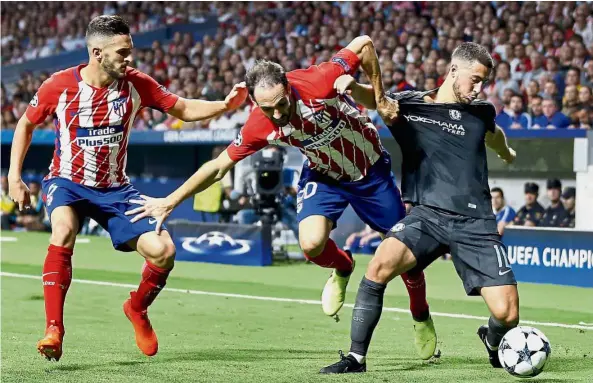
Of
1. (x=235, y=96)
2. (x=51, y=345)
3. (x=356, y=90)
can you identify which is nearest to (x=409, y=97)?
(x=356, y=90)

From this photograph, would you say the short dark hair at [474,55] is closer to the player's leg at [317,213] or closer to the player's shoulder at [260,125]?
the player's shoulder at [260,125]

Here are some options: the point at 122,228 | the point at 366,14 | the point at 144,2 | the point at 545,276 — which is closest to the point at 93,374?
the point at 122,228

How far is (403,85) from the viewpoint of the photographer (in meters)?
17.5

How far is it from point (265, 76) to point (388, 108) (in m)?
0.90

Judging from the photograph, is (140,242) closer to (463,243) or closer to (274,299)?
(463,243)

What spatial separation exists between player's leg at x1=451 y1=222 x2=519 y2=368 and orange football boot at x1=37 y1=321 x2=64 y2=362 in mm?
2695

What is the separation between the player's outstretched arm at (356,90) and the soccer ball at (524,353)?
1807mm

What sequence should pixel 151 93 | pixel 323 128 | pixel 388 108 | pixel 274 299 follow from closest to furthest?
1. pixel 388 108
2. pixel 323 128
3. pixel 151 93
4. pixel 274 299

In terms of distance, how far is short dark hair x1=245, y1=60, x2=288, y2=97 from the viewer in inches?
265

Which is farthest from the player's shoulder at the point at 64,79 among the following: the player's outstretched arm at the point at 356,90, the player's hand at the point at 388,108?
the player's hand at the point at 388,108

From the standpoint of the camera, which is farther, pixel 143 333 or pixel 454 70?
pixel 143 333

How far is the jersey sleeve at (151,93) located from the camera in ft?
25.7

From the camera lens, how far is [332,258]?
8672 mm

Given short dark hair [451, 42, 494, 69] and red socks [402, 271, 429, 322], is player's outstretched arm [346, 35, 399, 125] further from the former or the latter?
red socks [402, 271, 429, 322]
